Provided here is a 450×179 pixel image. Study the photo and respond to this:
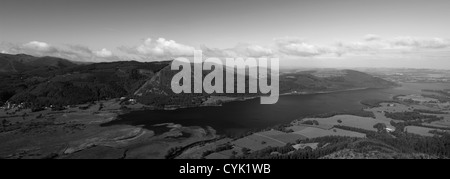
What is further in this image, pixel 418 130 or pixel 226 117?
pixel 226 117

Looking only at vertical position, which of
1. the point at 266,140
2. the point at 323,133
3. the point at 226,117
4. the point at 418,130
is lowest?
the point at 418,130

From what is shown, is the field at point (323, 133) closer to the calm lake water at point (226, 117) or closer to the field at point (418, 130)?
the calm lake water at point (226, 117)

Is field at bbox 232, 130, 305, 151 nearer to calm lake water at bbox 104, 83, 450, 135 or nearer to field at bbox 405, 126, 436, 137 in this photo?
calm lake water at bbox 104, 83, 450, 135

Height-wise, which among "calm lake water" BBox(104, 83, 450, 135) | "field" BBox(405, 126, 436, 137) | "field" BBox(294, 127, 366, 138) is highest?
"calm lake water" BBox(104, 83, 450, 135)

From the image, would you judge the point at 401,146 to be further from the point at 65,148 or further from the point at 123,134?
the point at 65,148

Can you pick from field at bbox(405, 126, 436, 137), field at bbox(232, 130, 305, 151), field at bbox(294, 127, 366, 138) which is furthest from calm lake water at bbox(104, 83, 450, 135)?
field at bbox(405, 126, 436, 137)

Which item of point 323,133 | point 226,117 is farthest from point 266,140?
point 226,117

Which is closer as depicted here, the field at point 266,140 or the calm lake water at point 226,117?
the field at point 266,140

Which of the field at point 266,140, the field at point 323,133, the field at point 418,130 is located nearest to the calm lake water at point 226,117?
the field at point 266,140

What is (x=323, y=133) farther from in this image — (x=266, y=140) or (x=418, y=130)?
(x=418, y=130)
